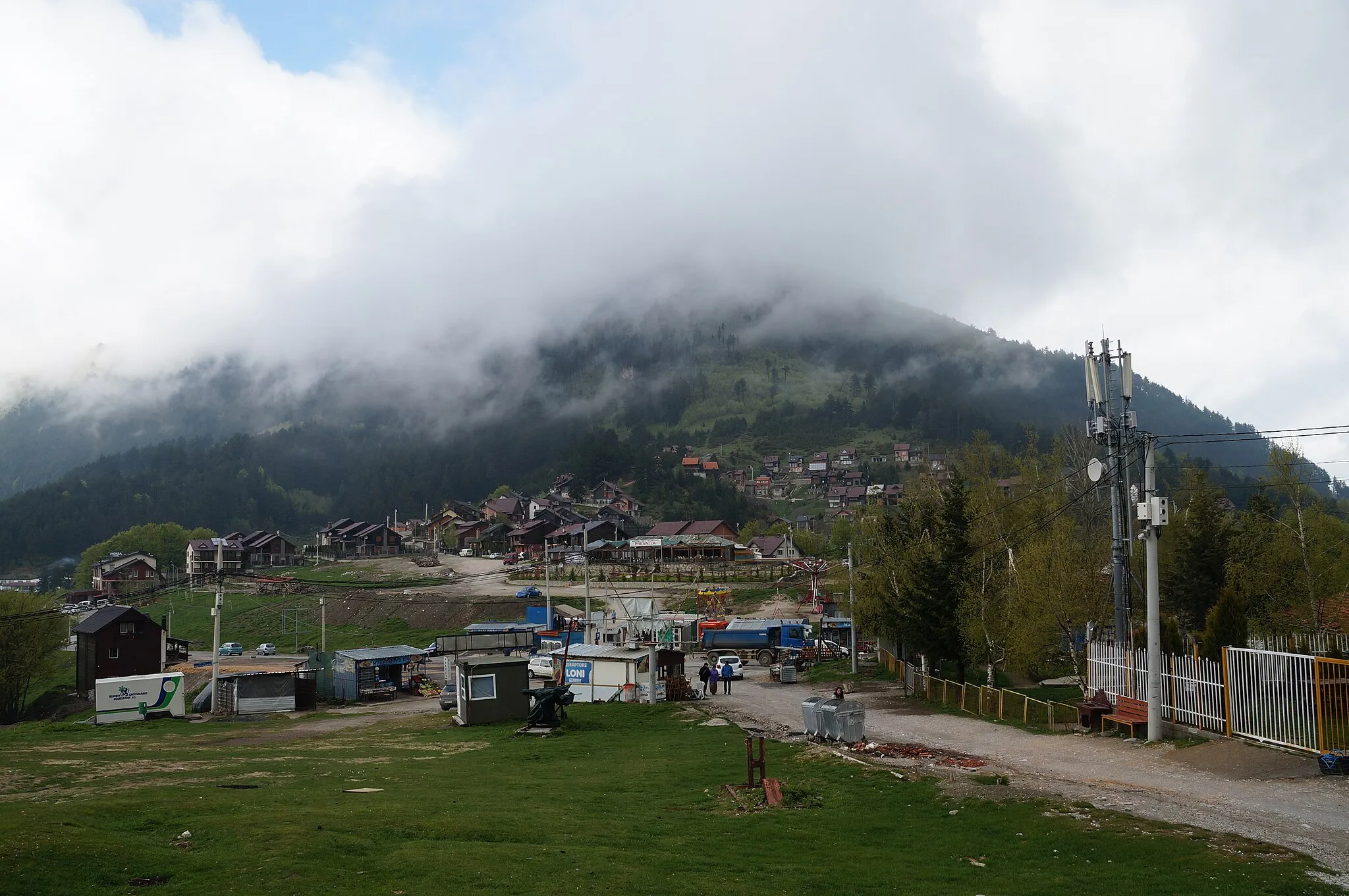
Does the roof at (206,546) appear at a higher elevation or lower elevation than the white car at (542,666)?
higher

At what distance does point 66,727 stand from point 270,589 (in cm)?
7556

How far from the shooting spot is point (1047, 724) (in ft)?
90.8

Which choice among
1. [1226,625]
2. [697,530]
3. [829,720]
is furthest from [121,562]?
[1226,625]

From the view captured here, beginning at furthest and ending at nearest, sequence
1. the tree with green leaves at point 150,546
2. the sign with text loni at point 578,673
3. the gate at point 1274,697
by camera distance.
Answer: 1. the tree with green leaves at point 150,546
2. the sign with text loni at point 578,673
3. the gate at point 1274,697

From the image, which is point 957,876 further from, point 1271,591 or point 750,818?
point 1271,591

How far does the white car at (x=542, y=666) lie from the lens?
1999 inches

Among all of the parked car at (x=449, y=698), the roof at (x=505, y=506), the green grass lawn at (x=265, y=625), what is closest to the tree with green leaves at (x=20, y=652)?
the green grass lawn at (x=265, y=625)

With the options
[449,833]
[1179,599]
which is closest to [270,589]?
[1179,599]

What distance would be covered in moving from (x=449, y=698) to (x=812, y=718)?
21.1 meters

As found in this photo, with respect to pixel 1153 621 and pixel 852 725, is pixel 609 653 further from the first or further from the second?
pixel 1153 621

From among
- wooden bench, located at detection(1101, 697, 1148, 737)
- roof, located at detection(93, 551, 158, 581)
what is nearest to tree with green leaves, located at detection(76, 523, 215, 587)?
roof, located at detection(93, 551, 158, 581)

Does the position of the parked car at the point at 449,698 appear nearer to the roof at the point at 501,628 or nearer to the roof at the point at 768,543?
the roof at the point at 501,628

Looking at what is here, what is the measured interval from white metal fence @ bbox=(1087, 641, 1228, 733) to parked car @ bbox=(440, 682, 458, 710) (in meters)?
26.1

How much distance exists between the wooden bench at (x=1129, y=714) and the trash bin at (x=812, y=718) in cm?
788
